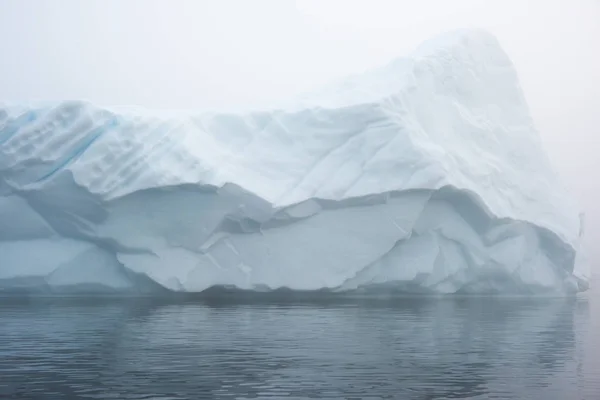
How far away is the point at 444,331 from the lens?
8.88 metres

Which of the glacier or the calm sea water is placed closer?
the calm sea water

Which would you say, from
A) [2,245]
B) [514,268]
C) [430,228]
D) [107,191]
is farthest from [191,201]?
[514,268]

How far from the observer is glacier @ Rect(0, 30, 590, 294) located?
12148 millimetres

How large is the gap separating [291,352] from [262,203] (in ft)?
17.3

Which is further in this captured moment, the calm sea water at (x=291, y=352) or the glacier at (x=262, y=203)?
the glacier at (x=262, y=203)

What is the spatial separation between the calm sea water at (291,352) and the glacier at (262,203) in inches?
41.0

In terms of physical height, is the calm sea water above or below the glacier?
below

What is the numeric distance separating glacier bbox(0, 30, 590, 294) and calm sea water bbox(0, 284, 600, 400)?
41.0 inches

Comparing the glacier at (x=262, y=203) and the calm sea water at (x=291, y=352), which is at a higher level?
the glacier at (x=262, y=203)

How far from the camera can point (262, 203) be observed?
12.1 m

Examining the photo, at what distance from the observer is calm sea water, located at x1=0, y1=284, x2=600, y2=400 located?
216 inches

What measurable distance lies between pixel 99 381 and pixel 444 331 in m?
4.61

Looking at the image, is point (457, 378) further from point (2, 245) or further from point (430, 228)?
point (2, 245)

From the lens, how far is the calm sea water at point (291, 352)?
18.0 feet
